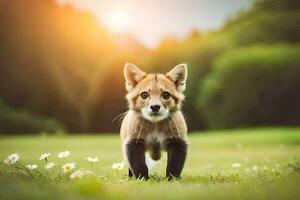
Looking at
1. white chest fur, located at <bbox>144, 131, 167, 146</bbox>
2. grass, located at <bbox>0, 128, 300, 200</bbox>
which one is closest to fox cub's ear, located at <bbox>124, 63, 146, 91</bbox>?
white chest fur, located at <bbox>144, 131, 167, 146</bbox>

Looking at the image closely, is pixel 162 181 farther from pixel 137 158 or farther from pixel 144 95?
pixel 144 95

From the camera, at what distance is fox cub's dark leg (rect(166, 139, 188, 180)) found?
339 cm

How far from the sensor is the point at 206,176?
356 cm

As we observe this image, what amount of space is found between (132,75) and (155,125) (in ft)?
0.98

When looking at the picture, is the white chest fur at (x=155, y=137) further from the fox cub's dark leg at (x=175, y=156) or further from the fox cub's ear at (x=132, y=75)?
the fox cub's ear at (x=132, y=75)

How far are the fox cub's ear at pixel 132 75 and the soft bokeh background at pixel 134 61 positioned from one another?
1821 mm

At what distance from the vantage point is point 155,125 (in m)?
3.37

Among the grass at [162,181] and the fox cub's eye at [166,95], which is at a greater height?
the fox cub's eye at [166,95]

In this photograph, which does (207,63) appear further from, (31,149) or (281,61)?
(31,149)

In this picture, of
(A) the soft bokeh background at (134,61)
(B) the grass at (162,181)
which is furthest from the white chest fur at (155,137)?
(A) the soft bokeh background at (134,61)

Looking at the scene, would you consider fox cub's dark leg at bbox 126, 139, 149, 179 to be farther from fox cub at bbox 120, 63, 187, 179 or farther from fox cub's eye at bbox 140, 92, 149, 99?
fox cub's eye at bbox 140, 92, 149, 99

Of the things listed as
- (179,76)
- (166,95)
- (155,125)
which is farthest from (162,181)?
(179,76)

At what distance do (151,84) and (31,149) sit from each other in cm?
215

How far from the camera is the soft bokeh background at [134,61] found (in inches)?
240
